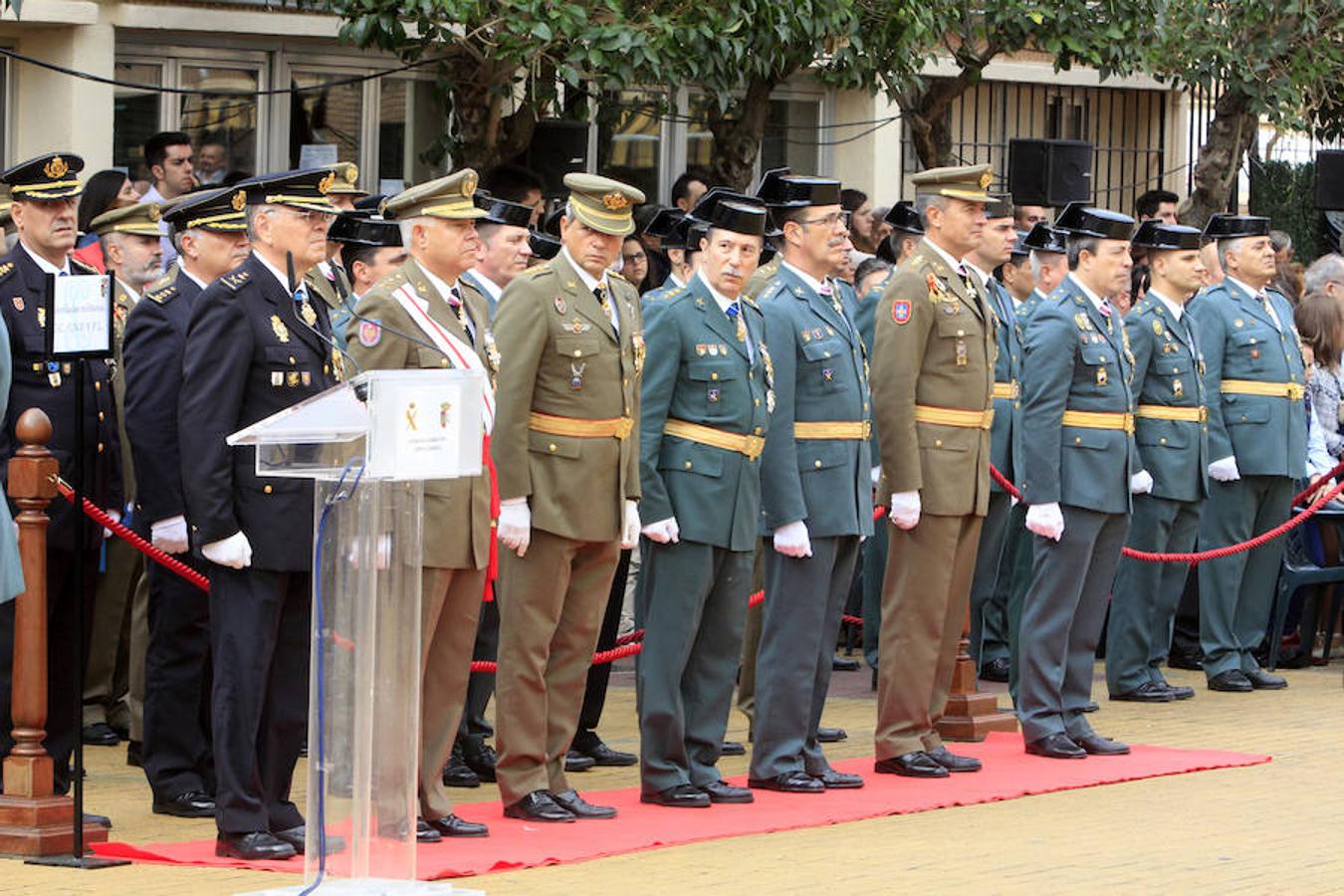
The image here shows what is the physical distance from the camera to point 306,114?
15.3 meters

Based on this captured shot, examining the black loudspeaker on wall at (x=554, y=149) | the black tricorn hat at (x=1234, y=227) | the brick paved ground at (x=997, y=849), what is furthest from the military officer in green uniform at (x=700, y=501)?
the black loudspeaker on wall at (x=554, y=149)

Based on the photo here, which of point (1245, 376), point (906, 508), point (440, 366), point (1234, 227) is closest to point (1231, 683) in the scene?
point (1245, 376)

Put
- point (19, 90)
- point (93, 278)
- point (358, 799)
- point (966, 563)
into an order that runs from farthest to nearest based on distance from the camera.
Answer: point (19, 90), point (966, 563), point (93, 278), point (358, 799)

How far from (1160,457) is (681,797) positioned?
3978 millimetres

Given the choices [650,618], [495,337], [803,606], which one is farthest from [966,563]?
[495,337]

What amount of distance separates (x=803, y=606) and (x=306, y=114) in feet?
23.7

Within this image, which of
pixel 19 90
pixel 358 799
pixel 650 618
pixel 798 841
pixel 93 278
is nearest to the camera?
pixel 358 799

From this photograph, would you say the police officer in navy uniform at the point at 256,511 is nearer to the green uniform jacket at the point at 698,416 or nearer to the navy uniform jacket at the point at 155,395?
the navy uniform jacket at the point at 155,395

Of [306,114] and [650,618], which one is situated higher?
[306,114]

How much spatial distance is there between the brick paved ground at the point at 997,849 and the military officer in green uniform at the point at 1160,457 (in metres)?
1.57

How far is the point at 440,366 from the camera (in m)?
7.88

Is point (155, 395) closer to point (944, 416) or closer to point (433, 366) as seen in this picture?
point (433, 366)

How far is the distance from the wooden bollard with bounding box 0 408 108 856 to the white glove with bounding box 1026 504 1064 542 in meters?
3.89

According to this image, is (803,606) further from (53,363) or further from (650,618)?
(53,363)
